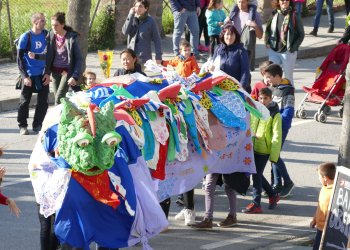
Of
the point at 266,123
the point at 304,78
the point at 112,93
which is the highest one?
the point at 112,93

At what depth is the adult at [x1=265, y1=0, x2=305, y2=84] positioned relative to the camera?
16.1m

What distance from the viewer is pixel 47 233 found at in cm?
905

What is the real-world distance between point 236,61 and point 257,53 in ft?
25.9

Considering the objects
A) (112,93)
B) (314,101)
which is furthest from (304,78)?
(112,93)

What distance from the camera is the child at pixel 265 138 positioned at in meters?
11.1

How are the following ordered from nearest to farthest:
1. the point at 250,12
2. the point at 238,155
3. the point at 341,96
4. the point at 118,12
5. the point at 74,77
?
the point at 238,155
the point at 74,77
the point at 341,96
the point at 250,12
the point at 118,12

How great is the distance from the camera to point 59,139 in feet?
27.7

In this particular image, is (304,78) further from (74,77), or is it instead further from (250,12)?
(74,77)

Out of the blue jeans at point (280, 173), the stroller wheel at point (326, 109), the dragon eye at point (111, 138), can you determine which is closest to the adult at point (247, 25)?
the stroller wheel at point (326, 109)

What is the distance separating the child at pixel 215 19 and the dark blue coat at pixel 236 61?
→ 22.3 ft

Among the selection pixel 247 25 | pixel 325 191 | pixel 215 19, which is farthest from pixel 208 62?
Result: pixel 215 19

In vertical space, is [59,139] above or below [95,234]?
above

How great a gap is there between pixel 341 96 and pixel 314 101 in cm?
40

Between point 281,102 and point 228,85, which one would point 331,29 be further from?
point 228,85
